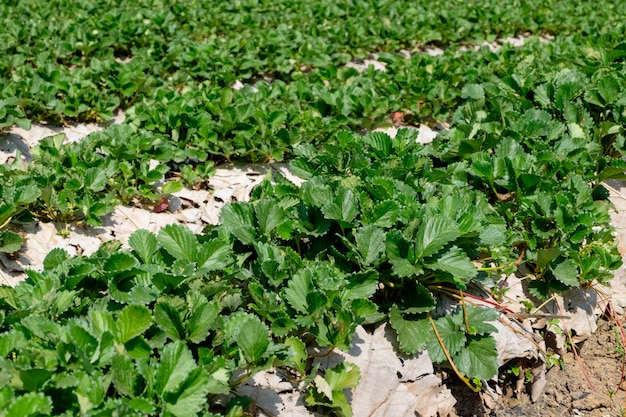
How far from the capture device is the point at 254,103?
415 cm

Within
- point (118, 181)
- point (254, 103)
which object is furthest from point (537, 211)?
point (118, 181)

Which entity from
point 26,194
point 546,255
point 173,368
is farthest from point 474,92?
point 173,368

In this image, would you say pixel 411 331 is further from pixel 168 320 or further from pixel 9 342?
pixel 9 342

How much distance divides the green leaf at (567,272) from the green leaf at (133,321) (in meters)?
1.94

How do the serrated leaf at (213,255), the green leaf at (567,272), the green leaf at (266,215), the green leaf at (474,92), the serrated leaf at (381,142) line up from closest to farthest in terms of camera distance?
the serrated leaf at (213,255)
the green leaf at (266,215)
the green leaf at (567,272)
the serrated leaf at (381,142)
the green leaf at (474,92)

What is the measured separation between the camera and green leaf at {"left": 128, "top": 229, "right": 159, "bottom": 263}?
2424 millimetres

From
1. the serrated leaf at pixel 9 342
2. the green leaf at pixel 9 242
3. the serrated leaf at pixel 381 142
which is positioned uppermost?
the serrated leaf at pixel 9 342

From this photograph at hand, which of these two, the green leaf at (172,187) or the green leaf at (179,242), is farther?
the green leaf at (172,187)

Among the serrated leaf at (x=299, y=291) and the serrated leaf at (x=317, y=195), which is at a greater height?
the serrated leaf at (x=317, y=195)

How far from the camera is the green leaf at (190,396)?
5.84ft

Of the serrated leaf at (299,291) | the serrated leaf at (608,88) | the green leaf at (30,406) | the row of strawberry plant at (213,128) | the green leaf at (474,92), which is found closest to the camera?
the green leaf at (30,406)

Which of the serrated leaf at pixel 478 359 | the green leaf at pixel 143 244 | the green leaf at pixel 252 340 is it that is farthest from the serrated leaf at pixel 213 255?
the serrated leaf at pixel 478 359

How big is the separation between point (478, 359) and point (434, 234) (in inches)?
21.5

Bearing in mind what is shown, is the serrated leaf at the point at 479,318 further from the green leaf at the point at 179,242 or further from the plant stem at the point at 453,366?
the green leaf at the point at 179,242
